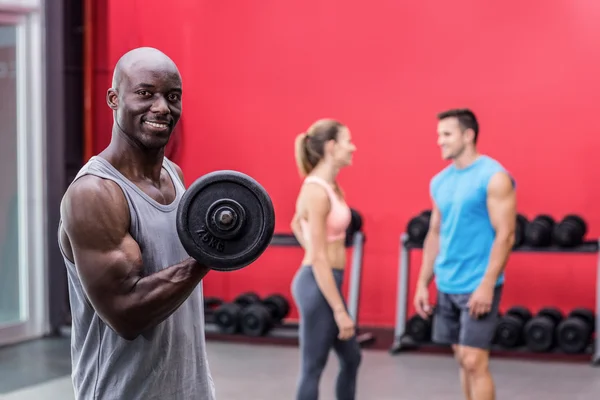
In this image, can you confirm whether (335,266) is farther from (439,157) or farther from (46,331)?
(46,331)

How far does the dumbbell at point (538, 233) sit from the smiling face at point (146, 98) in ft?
13.7

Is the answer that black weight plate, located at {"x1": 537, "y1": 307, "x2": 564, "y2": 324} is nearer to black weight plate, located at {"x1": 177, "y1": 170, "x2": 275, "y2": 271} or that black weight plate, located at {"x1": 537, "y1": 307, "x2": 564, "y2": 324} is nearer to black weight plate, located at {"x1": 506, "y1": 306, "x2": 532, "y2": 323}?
→ black weight plate, located at {"x1": 506, "y1": 306, "x2": 532, "y2": 323}

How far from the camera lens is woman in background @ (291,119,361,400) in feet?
10.3

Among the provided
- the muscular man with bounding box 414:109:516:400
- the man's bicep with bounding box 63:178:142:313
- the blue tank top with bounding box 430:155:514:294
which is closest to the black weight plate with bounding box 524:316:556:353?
the muscular man with bounding box 414:109:516:400

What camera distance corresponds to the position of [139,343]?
1.49m

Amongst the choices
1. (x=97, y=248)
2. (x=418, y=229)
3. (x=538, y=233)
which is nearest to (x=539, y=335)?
(x=538, y=233)

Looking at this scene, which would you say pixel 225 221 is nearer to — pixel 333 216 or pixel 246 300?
pixel 333 216

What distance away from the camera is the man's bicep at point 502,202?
3463mm

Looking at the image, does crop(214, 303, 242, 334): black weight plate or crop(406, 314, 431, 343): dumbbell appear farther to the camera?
crop(214, 303, 242, 334): black weight plate

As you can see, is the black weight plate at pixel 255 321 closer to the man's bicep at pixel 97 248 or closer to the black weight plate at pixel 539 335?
the black weight plate at pixel 539 335

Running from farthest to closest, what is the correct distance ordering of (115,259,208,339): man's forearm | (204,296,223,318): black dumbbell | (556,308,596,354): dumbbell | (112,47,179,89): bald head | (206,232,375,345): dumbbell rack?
(204,296,223,318): black dumbbell < (206,232,375,345): dumbbell rack < (556,308,596,354): dumbbell < (112,47,179,89): bald head < (115,259,208,339): man's forearm

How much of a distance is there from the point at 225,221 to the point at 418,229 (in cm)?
426

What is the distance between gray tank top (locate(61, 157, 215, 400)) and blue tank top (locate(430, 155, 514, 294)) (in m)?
2.17

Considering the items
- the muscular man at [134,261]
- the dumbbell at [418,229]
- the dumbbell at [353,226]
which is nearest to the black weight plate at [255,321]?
the dumbbell at [353,226]
